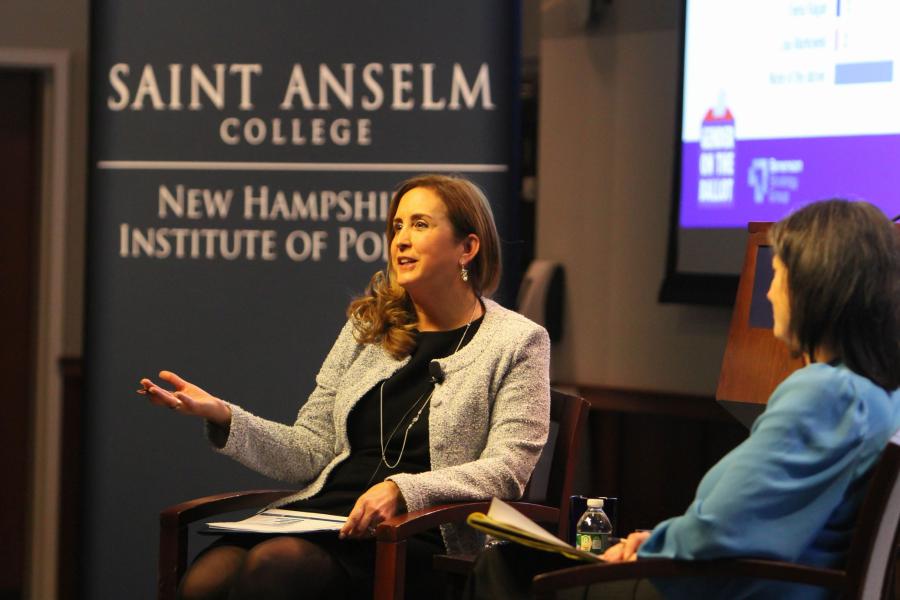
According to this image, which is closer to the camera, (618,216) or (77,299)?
(618,216)

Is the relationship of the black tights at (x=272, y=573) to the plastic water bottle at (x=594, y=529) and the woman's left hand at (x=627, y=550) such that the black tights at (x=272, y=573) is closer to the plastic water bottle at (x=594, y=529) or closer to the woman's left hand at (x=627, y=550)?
the plastic water bottle at (x=594, y=529)

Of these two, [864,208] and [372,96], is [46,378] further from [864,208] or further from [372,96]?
[864,208]

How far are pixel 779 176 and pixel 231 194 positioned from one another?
1652 millimetres

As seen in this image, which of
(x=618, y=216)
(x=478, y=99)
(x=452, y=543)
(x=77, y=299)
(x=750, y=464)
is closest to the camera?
(x=750, y=464)

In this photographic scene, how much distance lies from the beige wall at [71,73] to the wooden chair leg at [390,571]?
296 centimetres

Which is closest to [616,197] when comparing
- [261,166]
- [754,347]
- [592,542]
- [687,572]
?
[261,166]

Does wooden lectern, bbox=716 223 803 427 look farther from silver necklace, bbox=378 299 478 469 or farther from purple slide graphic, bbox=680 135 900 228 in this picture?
purple slide graphic, bbox=680 135 900 228

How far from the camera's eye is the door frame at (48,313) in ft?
15.6

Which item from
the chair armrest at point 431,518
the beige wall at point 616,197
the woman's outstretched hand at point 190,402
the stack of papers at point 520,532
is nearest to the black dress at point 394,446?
the chair armrest at point 431,518

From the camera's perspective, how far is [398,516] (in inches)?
90.3

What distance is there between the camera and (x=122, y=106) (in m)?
3.38

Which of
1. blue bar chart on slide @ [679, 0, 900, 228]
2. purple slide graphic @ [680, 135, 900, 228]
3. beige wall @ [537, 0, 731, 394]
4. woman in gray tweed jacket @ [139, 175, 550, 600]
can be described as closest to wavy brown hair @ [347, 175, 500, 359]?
woman in gray tweed jacket @ [139, 175, 550, 600]

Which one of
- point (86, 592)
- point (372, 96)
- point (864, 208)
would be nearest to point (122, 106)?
point (372, 96)

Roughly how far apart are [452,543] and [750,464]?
0.85m
